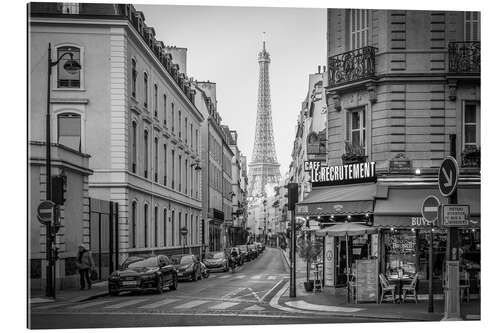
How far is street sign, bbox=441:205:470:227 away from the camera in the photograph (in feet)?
63.1

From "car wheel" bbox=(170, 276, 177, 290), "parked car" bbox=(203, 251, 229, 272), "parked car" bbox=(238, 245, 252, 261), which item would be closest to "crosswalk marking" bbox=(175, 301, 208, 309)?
"car wheel" bbox=(170, 276, 177, 290)

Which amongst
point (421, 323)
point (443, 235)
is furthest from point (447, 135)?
point (421, 323)

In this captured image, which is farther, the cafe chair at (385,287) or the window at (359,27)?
the window at (359,27)

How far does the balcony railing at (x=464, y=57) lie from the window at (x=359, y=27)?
2.51m

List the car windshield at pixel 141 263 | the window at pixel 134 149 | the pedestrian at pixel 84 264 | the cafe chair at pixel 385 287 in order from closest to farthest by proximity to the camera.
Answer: the cafe chair at pixel 385 287 → the window at pixel 134 149 → the car windshield at pixel 141 263 → the pedestrian at pixel 84 264

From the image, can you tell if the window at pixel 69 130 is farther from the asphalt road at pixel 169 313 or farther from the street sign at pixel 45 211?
the asphalt road at pixel 169 313

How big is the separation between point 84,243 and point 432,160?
12.1 meters

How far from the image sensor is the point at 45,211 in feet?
72.4

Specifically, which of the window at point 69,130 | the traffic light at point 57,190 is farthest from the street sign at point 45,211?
the window at point 69,130

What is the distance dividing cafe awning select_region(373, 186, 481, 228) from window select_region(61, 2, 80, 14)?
930 cm

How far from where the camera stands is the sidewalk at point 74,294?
→ 21.2 metres

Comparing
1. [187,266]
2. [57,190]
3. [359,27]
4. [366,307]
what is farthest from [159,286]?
[359,27]

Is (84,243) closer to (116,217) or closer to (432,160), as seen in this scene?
(116,217)

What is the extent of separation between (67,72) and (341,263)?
10.2 meters
